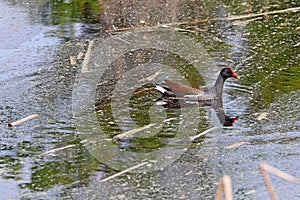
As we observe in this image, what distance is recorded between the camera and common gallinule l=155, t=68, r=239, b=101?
24.4 feet

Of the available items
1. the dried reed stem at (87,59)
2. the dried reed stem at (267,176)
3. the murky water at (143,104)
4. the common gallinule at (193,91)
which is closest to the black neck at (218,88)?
the common gallinule at (193,91)

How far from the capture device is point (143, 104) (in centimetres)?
734

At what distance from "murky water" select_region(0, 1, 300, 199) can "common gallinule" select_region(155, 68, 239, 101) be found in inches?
4.7

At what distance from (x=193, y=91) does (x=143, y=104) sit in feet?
1.76

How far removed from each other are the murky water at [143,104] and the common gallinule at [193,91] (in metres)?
0.12

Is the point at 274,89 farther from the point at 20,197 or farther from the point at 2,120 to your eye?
the point at 20,197

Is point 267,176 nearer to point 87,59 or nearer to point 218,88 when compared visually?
point 218,88

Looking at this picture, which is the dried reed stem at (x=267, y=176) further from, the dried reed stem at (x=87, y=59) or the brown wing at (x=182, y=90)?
the dried reed stem at (x=87, y=59)

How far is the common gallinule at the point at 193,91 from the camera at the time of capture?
744 cm

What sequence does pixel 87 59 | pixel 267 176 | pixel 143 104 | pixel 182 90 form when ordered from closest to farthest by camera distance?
pixel 267 176
pixel 143 104
pixel 182 90
pixel 87 59

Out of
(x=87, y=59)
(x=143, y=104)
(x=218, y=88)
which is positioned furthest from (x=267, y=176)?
(x=87, y=59)

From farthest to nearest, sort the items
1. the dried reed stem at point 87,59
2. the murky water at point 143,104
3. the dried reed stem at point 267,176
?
the dried reed stem at point 87,59 < the murky water at point 143,104 < the dried reed stem at point 267,176

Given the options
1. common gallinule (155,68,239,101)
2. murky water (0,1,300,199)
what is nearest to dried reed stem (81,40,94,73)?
murky water (0,1,300,199)

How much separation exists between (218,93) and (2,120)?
2.20m
